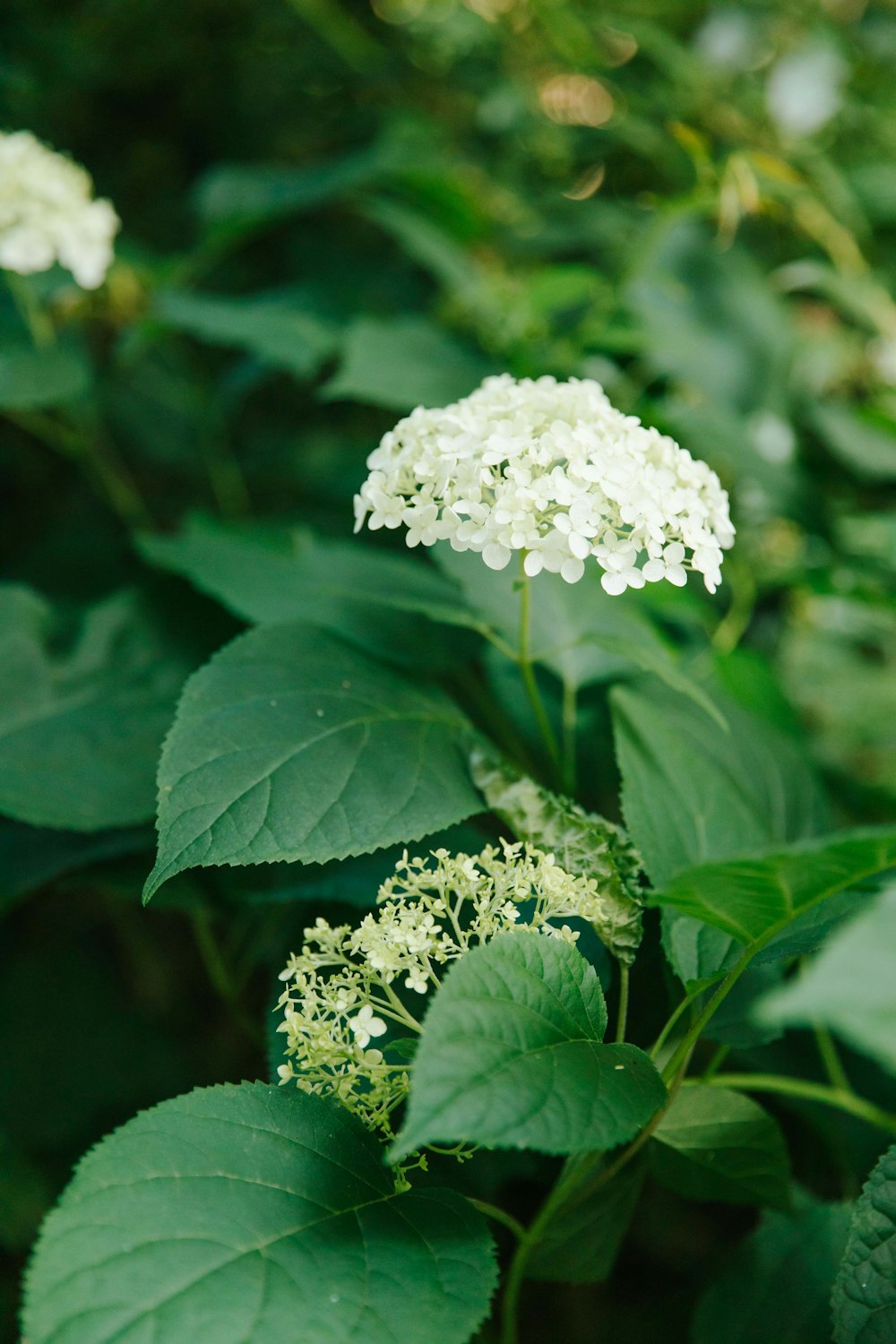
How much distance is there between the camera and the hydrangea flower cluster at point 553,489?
2.55 ft

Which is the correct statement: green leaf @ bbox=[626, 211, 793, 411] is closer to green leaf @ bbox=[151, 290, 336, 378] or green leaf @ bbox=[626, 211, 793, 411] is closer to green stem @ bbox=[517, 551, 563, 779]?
green leaf @ bbox=[151, 290, 336, 378]

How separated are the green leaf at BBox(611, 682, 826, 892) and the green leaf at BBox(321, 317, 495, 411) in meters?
0.58

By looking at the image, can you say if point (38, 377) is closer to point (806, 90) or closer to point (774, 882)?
point (774, 882)

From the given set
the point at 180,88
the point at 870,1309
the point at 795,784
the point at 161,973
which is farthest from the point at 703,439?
the point at 180,88

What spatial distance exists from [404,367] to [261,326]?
275 millimetres

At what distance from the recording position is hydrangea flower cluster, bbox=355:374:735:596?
0.78 m

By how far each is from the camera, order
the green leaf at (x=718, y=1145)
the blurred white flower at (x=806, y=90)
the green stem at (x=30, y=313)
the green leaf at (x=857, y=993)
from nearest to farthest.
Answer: the green leaf at (x=857, y=993)
the green leaf at (x=718, y=1145)
the green stem at (x=30, y=313)
the blurred white flower at (x=806, y=90)

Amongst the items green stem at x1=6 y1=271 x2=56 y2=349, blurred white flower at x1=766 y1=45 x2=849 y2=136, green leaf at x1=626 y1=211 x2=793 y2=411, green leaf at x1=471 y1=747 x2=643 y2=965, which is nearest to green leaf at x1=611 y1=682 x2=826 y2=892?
green leaf at x1=471 y1=747 x2=643 y2=965

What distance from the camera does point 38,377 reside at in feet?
4.44

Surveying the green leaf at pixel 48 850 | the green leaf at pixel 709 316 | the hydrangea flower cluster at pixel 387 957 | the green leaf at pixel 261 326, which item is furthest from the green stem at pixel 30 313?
the hydrangea flower cluster at pixel 387 957

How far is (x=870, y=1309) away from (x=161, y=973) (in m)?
Answer: 1.36

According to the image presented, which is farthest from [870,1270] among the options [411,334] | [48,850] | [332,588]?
[411,334]

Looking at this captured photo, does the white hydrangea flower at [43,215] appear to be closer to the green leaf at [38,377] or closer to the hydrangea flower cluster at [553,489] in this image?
the green leaf at [38,377]

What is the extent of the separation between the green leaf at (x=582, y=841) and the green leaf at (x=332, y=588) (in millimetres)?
178
